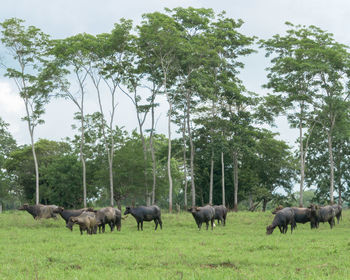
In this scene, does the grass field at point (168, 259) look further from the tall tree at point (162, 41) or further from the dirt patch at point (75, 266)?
the tall tree at point (162, 41)

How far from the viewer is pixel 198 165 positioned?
191 ft

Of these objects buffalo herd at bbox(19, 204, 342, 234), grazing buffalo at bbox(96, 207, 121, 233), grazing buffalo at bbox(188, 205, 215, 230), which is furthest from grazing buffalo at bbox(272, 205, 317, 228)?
grazing buffalo at bbox(96, 207, 121, 233)

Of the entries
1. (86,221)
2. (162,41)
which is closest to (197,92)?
(162,41)

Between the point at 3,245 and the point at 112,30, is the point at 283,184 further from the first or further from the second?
the point at 3,245

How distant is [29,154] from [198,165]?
1200 inches

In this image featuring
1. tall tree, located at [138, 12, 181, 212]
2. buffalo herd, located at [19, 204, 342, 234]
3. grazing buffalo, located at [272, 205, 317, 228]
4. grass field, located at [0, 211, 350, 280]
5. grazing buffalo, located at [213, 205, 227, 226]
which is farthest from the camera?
tall tree, located at [138, 12, 181, 212]

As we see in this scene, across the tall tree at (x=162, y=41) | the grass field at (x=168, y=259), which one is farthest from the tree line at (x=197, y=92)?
the grass field at (x=168, y=259)

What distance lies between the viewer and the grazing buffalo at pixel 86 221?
24.3m

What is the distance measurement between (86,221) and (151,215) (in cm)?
608

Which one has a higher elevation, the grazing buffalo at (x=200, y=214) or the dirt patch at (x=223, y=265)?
the grazing buffalo at (x=200, y=214)

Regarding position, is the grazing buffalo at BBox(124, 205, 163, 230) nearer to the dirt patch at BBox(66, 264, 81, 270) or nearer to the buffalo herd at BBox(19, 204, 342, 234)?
the buffalo herd at BBox(19, 204, 342, 234)

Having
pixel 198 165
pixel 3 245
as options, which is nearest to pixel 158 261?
pixel 3 245

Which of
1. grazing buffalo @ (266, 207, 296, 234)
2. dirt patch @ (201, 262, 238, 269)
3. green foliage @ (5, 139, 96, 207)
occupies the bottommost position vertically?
dirt patch @ (201, 262, 238, 269)

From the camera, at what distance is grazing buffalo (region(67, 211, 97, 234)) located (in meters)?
24.3
